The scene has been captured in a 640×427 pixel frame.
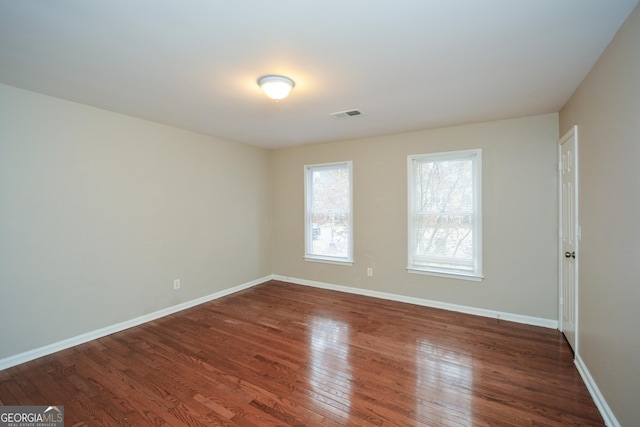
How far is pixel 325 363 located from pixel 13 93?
3736 millimetres

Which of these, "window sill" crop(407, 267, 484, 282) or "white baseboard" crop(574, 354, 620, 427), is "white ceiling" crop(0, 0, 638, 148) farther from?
"white baseboard" crop(574, 354, 620, 427)

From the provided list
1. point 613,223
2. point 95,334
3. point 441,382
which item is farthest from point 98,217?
point 613,223

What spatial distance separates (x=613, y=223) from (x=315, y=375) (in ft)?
7.94

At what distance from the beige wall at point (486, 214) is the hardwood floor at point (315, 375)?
17.9 inches

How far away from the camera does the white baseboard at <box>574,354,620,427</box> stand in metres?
1.81

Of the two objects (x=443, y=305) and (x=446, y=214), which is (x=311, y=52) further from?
(x=443, y=305)

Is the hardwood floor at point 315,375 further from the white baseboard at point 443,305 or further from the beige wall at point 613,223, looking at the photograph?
the beige wall at point 613,223

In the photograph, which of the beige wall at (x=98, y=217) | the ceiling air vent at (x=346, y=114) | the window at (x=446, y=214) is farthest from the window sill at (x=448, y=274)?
the beige wall at (x=98, y=217)

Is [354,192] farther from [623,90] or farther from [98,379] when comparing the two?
[98,379]

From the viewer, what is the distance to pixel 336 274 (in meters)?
4.86

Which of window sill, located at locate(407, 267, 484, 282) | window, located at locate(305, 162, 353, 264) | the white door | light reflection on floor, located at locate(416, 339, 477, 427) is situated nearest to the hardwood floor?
light reflection on floor, located at locate(416, 339, 477, 427)

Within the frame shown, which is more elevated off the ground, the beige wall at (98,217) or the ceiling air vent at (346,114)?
the ceiling air vent at (346,114)

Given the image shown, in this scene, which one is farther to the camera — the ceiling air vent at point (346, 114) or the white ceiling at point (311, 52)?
the ceiling air vent at point (346, 114)

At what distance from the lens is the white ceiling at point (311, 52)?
1.60 m
